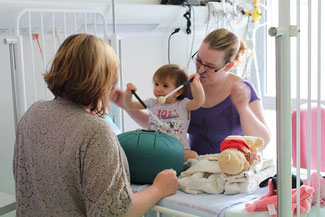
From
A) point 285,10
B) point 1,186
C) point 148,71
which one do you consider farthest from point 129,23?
point 285,10

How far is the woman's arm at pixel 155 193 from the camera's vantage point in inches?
51.8

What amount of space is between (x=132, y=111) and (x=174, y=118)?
309mm

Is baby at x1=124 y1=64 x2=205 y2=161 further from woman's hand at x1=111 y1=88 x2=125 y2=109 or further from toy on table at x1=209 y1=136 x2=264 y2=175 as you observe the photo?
toy on table at x1=209 y1=136 x2=264 y2=175

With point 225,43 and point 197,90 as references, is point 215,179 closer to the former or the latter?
point 197,90

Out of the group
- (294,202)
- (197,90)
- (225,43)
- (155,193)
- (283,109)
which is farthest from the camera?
(225,43)

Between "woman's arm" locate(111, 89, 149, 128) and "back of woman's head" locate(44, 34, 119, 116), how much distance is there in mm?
734

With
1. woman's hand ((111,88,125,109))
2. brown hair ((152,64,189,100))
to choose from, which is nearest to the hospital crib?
→ woman's hand ((111,88,125,109))

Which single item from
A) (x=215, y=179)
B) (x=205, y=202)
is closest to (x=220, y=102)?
(x=215, y=179)

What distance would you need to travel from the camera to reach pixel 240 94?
80.1 inches

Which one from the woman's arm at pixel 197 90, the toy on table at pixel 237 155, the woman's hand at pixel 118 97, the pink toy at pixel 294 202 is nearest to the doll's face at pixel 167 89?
the woman's arm at pixel 197 90

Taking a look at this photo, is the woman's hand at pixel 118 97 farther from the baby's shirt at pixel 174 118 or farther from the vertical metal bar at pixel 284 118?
the vertical metal bar at pixel 284 118

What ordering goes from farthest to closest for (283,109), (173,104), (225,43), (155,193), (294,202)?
(225,43) → (173,104) → (155,193) → (294,202) → (283,109)

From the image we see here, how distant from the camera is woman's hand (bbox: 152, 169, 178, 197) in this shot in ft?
4.73

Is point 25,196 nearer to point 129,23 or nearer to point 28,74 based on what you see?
point 28,74
